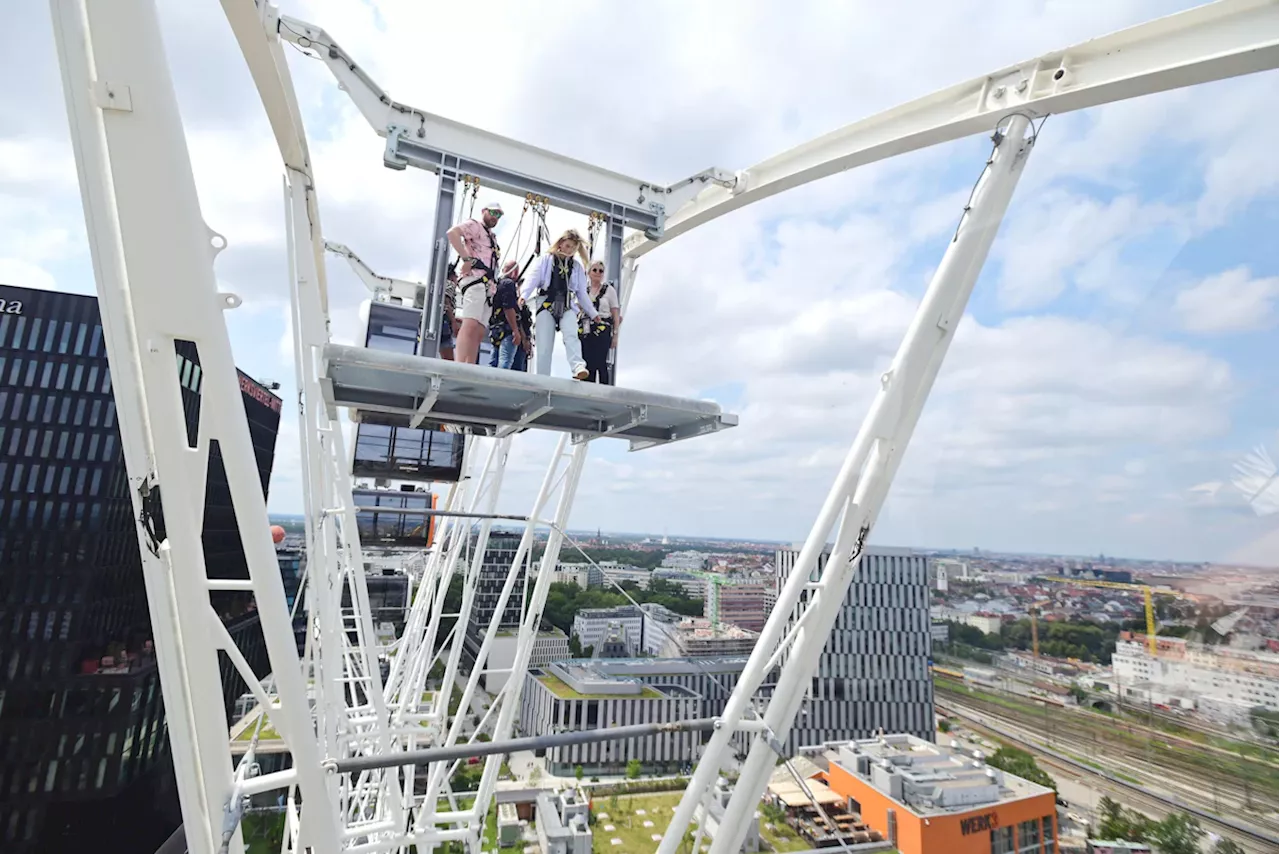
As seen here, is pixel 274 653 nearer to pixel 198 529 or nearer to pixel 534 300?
pixel 198 529

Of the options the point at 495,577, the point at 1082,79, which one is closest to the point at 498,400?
the point at 1082,79

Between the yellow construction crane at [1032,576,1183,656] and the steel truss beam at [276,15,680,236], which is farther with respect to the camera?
the yellow construction crane at [1032,576,1183,656]

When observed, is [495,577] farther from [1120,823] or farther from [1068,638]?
[1120,823]

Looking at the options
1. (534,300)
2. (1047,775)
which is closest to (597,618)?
(1047,775)

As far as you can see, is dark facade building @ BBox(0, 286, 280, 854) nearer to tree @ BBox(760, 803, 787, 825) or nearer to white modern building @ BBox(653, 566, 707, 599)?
tree @ BBox(760, 803, 787, 825)

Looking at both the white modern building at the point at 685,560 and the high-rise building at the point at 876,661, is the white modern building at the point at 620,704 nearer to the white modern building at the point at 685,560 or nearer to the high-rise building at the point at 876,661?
the high-rise building at the point at 876,661

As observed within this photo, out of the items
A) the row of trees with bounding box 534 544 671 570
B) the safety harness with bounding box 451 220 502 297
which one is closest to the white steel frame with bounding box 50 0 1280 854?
the safety harness with bounding box 451 220 502 297
